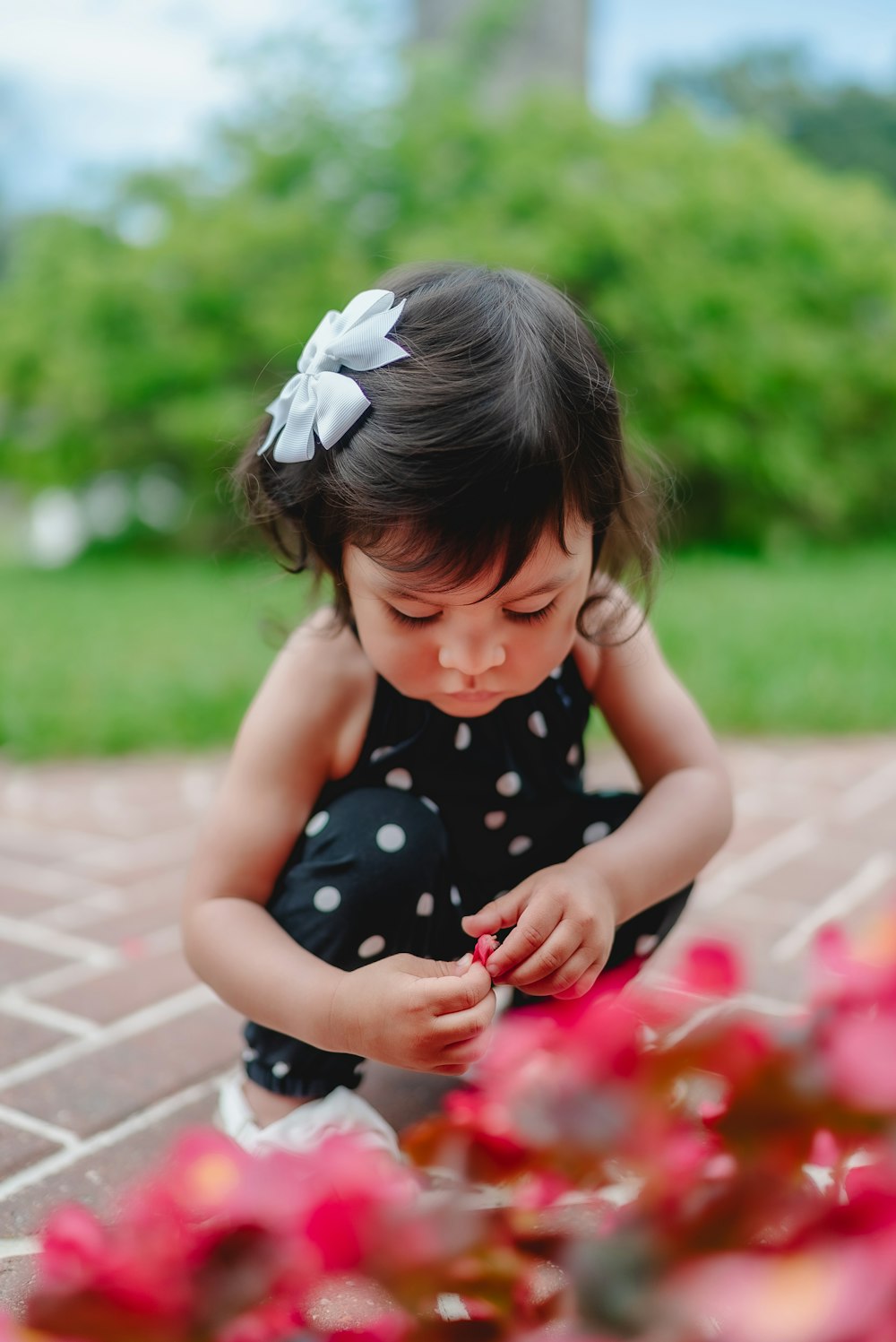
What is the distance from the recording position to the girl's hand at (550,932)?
1.18 meters

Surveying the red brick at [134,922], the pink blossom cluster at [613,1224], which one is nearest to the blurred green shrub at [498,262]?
the red brick at [134,922]

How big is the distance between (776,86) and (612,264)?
10.7 metres

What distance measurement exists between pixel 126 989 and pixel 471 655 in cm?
96

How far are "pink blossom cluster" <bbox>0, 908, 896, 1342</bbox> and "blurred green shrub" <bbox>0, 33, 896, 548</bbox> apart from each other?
20.9 feet

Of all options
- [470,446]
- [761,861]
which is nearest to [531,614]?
[470,446]

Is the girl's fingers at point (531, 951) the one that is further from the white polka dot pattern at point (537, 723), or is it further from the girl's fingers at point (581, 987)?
A: the white polka dot pattern at point (537, 723)

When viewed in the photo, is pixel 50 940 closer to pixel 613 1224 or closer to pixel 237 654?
pixel 613 1224

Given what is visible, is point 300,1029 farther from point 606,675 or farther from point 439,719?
point 606,675

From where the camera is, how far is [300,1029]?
127 centimetres

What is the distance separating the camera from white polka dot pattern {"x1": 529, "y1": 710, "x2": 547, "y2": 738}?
158 centimetres

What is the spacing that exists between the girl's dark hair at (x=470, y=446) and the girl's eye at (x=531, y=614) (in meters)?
0.05

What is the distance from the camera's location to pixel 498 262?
6871 mm

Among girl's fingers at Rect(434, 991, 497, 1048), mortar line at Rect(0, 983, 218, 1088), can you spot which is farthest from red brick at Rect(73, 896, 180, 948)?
girl's fingers at Rect(434, 991, 497, 1048)

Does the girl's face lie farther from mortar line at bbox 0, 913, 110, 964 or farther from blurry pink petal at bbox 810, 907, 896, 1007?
mortar line at bbox 0, 913, 110, 964
